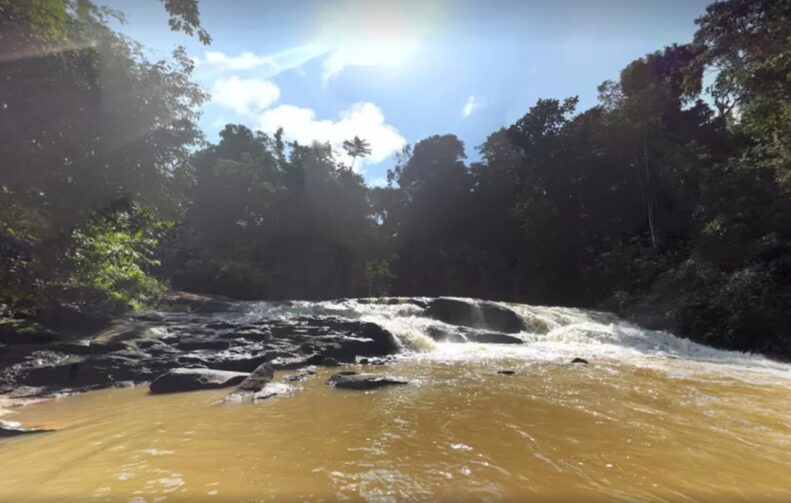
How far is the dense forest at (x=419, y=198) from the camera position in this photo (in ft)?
23.8

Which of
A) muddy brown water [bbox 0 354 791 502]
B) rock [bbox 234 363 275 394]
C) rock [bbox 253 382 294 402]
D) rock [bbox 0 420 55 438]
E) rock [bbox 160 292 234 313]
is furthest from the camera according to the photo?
rock [bbox 160 292 234 313]

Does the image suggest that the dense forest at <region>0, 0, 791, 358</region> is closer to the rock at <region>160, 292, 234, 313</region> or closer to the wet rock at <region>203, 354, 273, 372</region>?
the rock at <region>160, 292, 234, 313</region>

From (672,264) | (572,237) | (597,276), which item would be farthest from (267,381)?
(572,237)

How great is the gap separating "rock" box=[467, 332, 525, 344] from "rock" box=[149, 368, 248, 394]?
27.1ft

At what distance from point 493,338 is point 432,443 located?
33.0 feet

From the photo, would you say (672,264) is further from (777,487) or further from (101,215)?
(101,215)

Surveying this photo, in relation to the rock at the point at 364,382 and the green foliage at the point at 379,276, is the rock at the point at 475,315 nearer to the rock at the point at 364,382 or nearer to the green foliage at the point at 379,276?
the rock at the point at 364,382

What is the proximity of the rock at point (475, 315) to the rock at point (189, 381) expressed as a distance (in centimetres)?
1000

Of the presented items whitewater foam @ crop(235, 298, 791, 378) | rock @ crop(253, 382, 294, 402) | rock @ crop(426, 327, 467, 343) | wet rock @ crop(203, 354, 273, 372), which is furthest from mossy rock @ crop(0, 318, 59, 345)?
rock @ crop(426, 327, 467, 343)

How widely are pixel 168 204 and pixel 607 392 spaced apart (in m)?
8.96

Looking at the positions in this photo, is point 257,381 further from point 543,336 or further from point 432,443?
point 543,336

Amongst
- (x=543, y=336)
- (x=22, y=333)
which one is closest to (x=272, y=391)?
(x=22, y=333)

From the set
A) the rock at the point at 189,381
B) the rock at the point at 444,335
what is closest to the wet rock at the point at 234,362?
the rock at the point at 189,381

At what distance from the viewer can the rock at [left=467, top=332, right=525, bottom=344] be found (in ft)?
45.8
